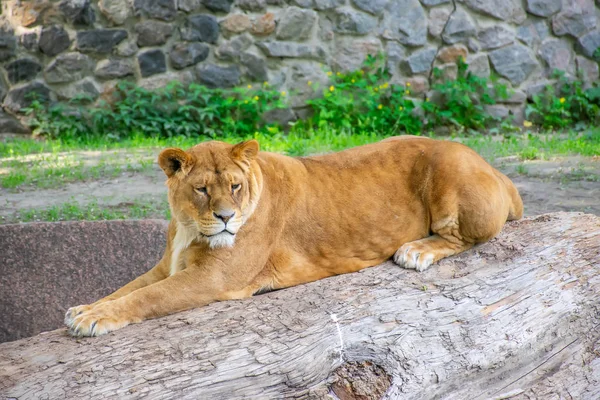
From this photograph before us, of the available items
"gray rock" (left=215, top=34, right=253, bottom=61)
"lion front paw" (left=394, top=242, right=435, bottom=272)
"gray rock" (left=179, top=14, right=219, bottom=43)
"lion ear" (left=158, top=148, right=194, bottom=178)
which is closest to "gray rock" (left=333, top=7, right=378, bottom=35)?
"gray rock" (left=215, top=34, right=253, bottom=61)

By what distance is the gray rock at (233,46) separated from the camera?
31.0ft

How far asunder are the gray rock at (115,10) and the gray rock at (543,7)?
5486 mm

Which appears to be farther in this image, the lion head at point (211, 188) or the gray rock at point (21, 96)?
the gray rock at point (21, 96)

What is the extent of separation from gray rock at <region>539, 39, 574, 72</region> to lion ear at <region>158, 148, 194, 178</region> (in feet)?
26.0

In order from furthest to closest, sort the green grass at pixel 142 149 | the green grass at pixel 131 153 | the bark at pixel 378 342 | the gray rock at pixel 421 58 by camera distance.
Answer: the gray rock at pixel 421 58, the green grass at pixel 142 149, the green grass at pixel 131 153, the bark at pixel 378 342

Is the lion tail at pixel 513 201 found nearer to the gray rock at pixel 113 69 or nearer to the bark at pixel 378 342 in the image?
the bark at pixel 378 342

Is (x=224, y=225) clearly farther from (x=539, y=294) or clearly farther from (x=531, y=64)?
(x=531, y=64)

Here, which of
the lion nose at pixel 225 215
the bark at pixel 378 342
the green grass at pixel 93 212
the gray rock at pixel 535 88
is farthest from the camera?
the gray rock at pixel 535 88

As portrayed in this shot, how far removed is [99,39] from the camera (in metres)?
9.10

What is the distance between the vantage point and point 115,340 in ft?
10.5

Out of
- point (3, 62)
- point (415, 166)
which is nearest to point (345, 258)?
point (415, 166)

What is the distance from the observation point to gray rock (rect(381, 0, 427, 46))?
32.2ft

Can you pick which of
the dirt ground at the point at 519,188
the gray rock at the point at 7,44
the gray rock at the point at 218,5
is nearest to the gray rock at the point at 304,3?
the gray rock at the point at 218,5

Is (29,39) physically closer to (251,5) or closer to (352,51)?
(251,5)
